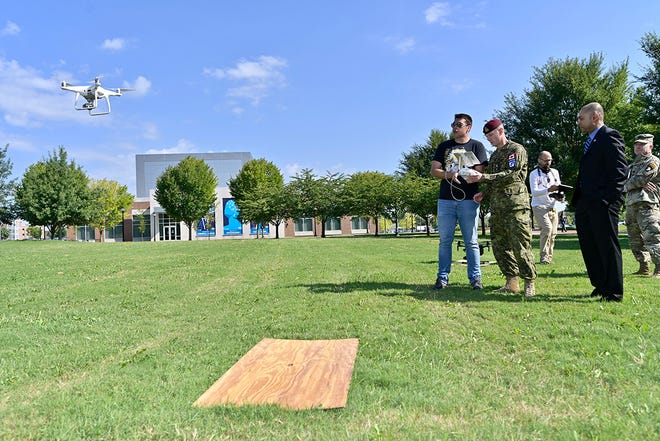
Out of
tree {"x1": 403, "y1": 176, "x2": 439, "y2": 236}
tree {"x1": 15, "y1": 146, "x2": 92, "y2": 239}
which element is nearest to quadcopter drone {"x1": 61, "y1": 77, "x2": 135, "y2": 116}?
tree {"x1": 15, "y1": 146, "x2": 92, "y2": 239}

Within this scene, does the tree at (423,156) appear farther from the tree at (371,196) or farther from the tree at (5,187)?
the tree at (5,187)

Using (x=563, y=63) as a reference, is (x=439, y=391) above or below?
below

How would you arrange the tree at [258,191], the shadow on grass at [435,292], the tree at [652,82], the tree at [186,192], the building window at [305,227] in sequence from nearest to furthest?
the shadow on grass at [435,292] → the tree at [652,82] → the tree at [258,191] → the tree at [186,192] → the building window at [305,227]

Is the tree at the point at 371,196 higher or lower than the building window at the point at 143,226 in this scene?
higher

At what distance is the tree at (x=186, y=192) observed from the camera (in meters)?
55.3

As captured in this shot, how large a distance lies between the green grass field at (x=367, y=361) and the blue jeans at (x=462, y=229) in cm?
33

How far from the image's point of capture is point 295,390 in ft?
8.98

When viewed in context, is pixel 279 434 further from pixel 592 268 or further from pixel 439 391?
pixel 592 268

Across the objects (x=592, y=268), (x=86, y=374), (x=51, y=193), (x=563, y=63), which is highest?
(x=563, y=63)

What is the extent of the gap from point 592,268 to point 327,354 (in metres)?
3.57

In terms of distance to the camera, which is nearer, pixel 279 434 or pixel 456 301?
pixel 279 434

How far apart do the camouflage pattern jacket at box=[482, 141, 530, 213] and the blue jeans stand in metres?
0.37

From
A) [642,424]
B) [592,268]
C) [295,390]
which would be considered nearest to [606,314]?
[592,268]

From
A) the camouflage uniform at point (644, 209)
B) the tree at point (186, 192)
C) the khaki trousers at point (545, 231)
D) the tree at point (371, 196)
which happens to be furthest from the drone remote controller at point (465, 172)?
the tree at point (186, 192)
